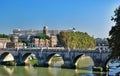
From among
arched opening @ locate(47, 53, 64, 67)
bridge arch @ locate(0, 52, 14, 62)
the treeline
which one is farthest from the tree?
the treeline

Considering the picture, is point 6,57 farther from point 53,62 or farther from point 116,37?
point 116,37

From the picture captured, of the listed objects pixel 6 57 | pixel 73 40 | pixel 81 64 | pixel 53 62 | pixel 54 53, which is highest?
pixel 73 40

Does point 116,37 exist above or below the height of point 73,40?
below

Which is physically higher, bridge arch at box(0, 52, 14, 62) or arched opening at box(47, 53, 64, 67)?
bridge arch at box(0, 52, 14, 62)

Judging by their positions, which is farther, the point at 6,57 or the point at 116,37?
the point at 6,57

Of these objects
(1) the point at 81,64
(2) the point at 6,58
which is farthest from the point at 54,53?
(2) the point at 6,58

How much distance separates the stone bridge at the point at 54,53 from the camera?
42906mm

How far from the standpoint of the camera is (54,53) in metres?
48.5

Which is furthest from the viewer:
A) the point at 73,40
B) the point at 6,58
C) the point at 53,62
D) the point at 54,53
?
the point at 73,40

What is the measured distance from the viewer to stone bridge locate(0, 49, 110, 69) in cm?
4291

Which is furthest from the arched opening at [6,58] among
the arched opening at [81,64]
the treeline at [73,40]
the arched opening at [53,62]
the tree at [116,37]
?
the tree at [116,37]

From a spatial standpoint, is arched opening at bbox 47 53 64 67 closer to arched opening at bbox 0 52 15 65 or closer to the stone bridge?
the stone bridge

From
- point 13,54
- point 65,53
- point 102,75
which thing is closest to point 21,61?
point 13,54

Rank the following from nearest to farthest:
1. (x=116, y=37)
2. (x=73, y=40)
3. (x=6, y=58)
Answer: (x=116, y=37), (x=6, y=58), (x=73, y=40)
